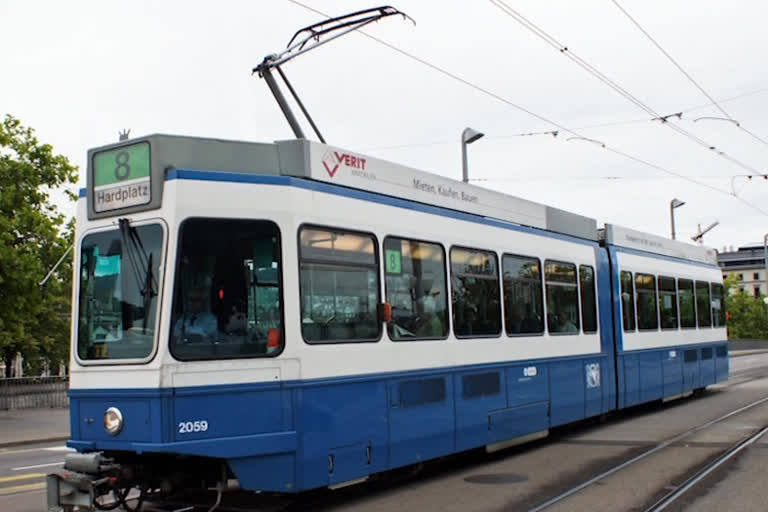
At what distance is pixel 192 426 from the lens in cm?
691

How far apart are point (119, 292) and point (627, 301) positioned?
10.0 meters

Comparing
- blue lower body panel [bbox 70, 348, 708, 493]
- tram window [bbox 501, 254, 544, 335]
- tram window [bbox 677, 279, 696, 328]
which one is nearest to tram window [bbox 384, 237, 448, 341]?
blue lower body panel [bbox 70, 348, 708, 493]

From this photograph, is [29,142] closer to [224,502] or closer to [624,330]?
[624,330]

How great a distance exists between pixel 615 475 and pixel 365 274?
377 cm

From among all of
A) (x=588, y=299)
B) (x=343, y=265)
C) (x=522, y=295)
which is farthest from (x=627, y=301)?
(x=343, y=265)

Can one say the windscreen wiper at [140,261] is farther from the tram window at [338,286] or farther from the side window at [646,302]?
the side window at [646,302]

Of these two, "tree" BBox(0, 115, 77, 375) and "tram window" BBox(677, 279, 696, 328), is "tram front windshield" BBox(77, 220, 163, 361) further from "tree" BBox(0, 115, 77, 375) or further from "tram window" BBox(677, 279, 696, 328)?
"tree" BBox(0, 115, 77, 375)

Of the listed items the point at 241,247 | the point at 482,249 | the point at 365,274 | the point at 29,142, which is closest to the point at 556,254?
the point at 482,249

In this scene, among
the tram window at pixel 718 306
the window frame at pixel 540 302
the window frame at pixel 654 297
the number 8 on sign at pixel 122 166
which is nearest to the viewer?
the number 8 on sign at pixel 122 166

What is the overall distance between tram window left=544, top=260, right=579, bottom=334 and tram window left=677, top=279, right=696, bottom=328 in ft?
18.5

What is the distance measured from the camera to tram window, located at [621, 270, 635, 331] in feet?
48.3

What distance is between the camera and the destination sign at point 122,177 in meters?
7.32

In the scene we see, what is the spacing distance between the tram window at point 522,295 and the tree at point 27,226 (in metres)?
18.4

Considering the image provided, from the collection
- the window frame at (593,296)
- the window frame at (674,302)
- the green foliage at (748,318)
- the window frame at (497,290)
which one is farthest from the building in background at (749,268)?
the window frame at (497,290)
